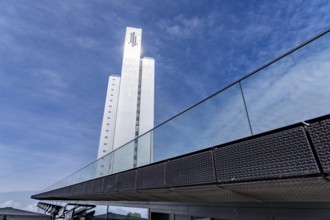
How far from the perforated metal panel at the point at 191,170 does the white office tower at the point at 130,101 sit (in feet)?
102

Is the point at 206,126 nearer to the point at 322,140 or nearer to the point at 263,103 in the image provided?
the point at 263,103

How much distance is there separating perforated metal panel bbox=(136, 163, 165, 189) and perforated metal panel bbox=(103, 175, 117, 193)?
1364 mm

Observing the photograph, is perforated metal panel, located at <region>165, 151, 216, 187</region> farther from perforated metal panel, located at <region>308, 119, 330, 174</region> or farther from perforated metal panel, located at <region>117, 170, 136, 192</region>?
perforated metal panel, located at <region>117, 170, 136, 192</region>

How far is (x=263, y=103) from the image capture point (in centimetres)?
305

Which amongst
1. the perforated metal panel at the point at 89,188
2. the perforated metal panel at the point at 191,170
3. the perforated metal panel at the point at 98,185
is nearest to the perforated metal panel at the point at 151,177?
the perforated metal panel at the point at 191,170

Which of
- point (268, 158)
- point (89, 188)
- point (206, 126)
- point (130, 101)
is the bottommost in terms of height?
point (268, 158)

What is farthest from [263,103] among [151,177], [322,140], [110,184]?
[110,184]

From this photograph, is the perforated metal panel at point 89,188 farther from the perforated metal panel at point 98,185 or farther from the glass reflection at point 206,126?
the glass reflection at point 206,126

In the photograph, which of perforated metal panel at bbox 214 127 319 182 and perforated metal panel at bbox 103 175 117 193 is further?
perforated metal panel at bbox 103 175 117 193

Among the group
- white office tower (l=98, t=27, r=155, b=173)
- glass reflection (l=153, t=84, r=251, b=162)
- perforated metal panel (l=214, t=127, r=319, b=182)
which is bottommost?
perforated metal panel (l=214, t=127, r=319, b=182)

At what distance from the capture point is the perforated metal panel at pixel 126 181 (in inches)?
173

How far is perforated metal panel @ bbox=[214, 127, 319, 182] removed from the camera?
179 centimetres

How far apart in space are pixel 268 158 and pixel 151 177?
7.90 feet

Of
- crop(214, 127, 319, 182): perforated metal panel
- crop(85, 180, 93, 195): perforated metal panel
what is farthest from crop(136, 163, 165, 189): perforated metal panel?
crop(85, 180, 93, 195): perforated metal panel
